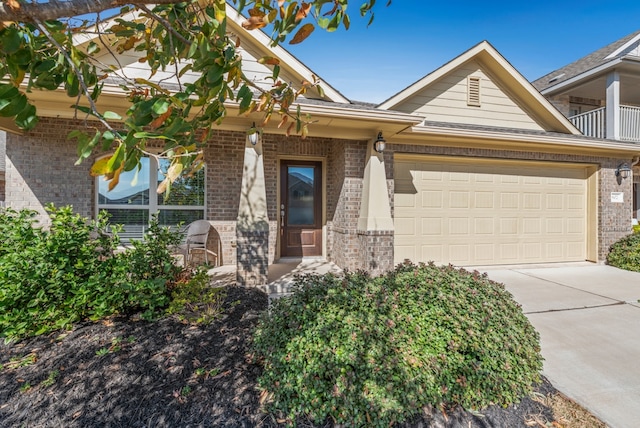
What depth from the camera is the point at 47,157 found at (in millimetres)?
6008

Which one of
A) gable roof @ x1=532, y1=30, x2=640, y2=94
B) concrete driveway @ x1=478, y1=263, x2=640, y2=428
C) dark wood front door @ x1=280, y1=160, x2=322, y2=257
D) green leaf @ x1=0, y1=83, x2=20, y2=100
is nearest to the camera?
green leaf @ x1=0, y1=83, x2=20, y2=100

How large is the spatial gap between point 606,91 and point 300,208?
9.87m

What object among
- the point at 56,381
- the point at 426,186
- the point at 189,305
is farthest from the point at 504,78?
the point at 56,381

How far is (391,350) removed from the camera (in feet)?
7.43

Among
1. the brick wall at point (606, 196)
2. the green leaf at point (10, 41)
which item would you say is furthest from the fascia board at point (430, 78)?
the green leaf at point (10, 41)

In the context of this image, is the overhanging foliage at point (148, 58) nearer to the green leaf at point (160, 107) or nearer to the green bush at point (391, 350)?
the green leaf at point (160, 107)

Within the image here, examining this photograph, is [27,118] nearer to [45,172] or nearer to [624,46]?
[45,172]

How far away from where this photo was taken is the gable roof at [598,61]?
8.89m

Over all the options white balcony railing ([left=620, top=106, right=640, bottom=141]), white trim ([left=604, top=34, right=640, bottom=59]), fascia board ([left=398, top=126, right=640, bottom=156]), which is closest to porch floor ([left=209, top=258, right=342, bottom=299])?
fascia board ([left=398, top=126, right=640, bottom=156])

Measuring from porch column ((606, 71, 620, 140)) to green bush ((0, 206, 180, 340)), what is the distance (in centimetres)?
1153

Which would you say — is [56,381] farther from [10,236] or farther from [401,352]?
[401,352]

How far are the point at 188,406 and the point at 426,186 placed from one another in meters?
6.23

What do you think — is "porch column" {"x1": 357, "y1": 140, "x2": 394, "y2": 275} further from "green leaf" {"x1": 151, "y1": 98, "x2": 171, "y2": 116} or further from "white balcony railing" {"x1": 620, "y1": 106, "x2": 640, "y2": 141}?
"white balcony railing" {"x1": 620, "y1": 106, "x2": 640, "y2": 141}

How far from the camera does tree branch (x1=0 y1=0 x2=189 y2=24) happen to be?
1.28 m
